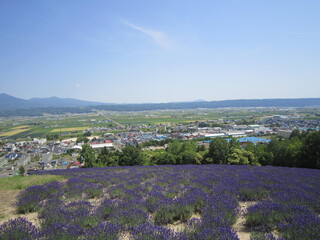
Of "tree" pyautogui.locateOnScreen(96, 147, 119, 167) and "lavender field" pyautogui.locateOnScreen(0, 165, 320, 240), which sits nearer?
"lavender field" pyautogui.locateOnScreen(0, 165, 320, 240)

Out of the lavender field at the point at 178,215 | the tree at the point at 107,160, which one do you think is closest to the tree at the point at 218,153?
the tree at the point at 107,160

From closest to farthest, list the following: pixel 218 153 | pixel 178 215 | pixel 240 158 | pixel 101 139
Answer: pixel 178 215 < pixel 240 158 < pixel 218 153 < pixel 101 139

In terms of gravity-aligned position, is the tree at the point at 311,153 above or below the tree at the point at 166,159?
above

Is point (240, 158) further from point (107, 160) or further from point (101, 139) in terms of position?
point (101, 139)

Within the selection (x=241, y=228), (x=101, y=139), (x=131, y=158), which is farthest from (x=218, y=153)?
(x=101, y=139)

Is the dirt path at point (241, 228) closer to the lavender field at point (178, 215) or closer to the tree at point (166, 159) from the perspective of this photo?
the lavender field at point (178, 215)

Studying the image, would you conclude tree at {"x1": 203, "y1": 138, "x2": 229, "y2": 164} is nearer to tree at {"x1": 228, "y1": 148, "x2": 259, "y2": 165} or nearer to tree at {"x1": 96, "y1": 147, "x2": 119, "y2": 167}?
tree at {"x1": 228, "y1": 148, "x2": 259, "y2": 165}

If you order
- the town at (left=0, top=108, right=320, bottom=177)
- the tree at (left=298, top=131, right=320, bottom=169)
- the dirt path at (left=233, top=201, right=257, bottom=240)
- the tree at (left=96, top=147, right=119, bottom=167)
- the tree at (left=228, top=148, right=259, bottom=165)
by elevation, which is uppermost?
the dirt path at (left=233, top=201, right=257, bottom=240)

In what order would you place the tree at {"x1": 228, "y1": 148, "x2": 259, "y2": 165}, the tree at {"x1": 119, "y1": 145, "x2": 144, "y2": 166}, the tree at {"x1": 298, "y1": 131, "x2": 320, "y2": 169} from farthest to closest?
the tree at {"x1": 119, "y1": 145, "x2": 144, "y2": 166}
the tree at {"x1": 228, "y1": 148, "x2": 259, "y2": 165}
the tree at {"x1": 298, "y1": 131, "x2": 320, "y2": 169}

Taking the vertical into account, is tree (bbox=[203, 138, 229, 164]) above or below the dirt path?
below

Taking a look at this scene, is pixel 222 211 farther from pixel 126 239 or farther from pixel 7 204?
pixel 7 204

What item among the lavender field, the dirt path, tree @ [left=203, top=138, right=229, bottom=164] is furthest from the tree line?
the dirt path

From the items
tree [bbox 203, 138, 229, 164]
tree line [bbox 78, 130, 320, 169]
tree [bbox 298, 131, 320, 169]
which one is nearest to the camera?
tree [bbox 298, 131, 320, 169]
